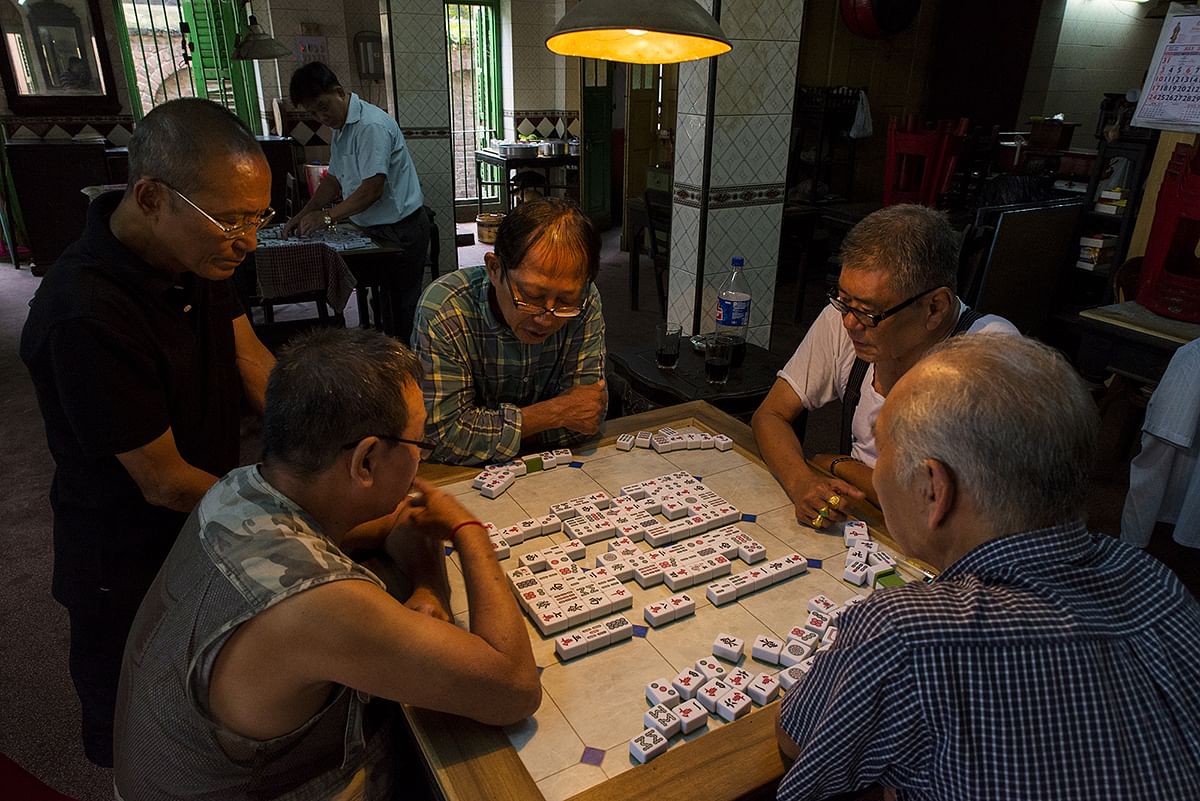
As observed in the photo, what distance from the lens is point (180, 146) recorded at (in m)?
1.61

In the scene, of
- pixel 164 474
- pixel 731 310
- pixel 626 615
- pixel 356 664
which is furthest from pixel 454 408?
pixel 731 310

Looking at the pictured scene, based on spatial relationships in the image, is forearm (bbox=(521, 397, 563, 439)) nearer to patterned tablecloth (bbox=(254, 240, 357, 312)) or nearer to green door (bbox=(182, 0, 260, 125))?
patterned tablecloth (bbox=(254, 240, 357, 312))

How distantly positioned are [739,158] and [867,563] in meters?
2.85

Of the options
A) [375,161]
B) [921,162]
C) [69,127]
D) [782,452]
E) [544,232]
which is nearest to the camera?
[544,232]

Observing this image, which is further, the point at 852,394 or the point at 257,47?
the point at 257,47

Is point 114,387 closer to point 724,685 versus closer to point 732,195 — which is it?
point 724,685

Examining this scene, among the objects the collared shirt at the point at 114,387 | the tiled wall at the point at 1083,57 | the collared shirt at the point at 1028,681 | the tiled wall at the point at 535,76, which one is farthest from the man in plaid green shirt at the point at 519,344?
the tiled wall at the point at 1083,57

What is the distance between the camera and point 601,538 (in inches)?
69.4

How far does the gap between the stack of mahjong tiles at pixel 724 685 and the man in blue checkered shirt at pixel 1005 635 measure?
19 centimetres

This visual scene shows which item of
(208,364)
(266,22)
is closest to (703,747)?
(208,364)

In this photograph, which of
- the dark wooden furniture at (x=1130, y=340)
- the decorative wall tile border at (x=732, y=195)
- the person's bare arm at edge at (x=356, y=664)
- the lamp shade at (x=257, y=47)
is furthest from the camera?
the lamp shade at (x=257, y=47)

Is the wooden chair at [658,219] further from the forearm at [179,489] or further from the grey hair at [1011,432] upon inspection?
the grey hair at [1011,432]

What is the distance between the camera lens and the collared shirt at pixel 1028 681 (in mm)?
907

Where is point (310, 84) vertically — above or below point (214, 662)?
above
